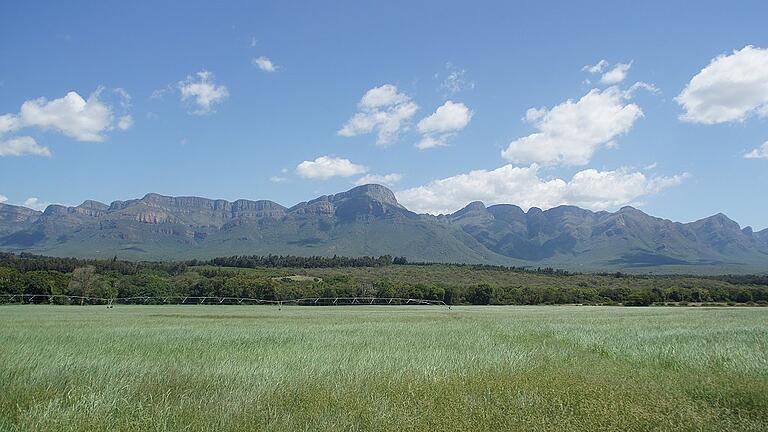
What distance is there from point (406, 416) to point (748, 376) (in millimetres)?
8793

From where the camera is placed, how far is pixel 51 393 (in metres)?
12.2

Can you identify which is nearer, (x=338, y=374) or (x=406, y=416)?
(x=406, y=416)

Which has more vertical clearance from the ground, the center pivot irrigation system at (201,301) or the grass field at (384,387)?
the grass field at (384,387)

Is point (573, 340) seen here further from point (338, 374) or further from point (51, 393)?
point (51, 393)

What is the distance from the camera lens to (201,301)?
102438 mm

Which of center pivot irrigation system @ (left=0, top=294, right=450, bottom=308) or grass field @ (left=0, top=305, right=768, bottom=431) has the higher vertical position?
grass field @ (left=0, top=305, right=768, bottom=431)

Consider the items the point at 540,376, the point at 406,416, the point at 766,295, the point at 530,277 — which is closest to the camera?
the point at 406,416

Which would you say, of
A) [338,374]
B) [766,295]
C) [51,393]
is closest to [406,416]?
[338,374]

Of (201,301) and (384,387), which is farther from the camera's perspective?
(201,301)

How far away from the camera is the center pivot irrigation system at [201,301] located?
3467 inches

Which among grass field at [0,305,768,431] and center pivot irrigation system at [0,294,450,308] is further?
center pivot irrigation system at [0,294,450,308]

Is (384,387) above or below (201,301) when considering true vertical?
above

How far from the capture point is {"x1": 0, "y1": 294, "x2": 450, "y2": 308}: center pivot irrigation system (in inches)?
3467

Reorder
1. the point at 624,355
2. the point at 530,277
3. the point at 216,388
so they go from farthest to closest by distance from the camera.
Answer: the point at 530,277 → the point at 624,355 → the point at 216,388
